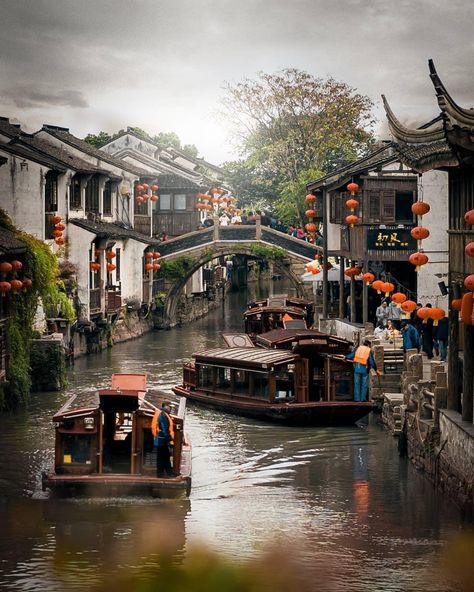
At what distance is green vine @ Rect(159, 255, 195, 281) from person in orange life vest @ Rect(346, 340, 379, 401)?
2657 centimetres

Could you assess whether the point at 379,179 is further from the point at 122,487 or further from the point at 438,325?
the point at 122,487

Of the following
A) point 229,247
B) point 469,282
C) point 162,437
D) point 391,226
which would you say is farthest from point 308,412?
point 229,247

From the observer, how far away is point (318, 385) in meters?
28.5

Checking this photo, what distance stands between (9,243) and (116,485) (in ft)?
34.3

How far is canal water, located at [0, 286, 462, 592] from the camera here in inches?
696

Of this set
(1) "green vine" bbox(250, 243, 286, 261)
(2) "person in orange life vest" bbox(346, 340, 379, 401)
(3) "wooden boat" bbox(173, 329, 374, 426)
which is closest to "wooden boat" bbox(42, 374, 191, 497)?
(3) "wooden boat" bbox(173, 329, 374, 426)

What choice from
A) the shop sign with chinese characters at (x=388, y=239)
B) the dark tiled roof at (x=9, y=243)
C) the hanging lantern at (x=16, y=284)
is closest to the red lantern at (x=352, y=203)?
the shop sign with chinese characters at (x=388, y=239)

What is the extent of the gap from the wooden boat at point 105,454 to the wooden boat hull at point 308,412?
278 inches

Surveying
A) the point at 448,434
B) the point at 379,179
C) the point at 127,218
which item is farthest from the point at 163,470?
the point at 127,218

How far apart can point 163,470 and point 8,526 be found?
269 cm

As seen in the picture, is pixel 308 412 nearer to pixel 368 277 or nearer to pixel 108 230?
pixel 368 277

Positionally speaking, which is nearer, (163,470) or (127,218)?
(163,470)

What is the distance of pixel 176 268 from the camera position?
179 ft

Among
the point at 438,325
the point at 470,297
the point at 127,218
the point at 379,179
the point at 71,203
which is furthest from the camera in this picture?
the point at 127,218
